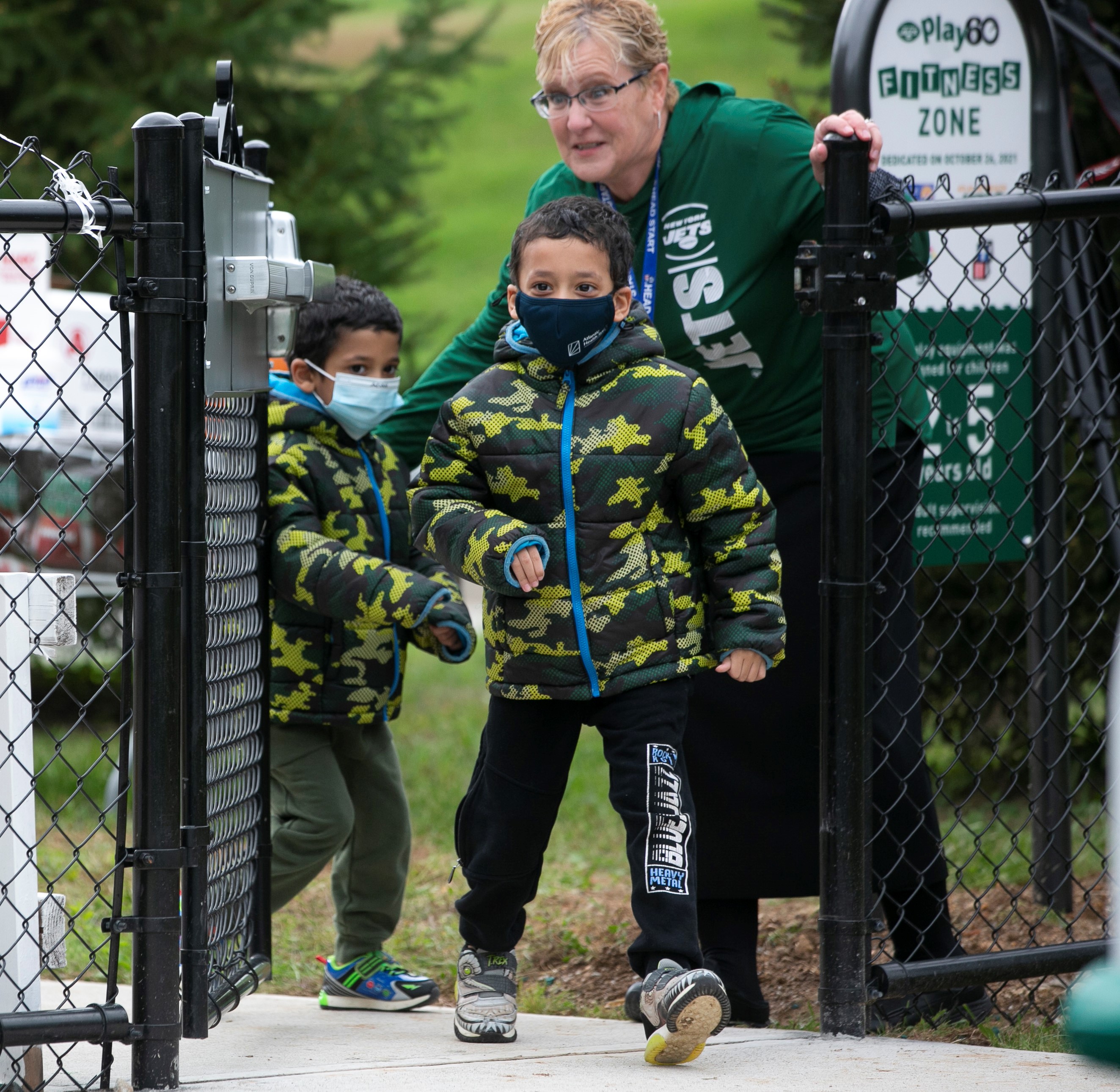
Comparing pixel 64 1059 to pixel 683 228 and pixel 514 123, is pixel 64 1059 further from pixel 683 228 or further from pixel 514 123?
pixel 514 123

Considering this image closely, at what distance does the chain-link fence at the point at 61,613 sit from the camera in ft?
8.70

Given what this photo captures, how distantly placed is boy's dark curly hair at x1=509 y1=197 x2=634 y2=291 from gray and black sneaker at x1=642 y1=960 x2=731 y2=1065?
1304mm

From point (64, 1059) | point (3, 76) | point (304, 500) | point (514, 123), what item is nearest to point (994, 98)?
point (304, 500)

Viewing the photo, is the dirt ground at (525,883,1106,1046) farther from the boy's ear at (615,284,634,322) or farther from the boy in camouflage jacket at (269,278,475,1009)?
the boy's ear at (615,284,634,322)

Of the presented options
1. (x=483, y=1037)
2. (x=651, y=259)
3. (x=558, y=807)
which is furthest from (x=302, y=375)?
(x=483, y=1037)

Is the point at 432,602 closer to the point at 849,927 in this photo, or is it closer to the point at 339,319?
the point at 339,319

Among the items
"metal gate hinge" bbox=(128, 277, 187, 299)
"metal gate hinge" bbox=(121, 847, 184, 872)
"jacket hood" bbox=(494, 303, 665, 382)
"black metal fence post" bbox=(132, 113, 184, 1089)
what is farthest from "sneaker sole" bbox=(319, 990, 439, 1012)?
"metal gate hinge" bbox=(128, 277, 187, 299)

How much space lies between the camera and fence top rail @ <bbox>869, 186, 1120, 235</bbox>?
298cm

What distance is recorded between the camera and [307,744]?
11.5ft

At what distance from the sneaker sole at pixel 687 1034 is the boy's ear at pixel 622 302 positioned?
1290mm

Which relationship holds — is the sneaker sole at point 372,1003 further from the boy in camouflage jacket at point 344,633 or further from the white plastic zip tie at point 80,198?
the white plastic zip tie at point 80,198

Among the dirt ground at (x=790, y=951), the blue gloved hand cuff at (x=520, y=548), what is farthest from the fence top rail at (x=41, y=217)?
the dirt ground at (x=790, y=951)

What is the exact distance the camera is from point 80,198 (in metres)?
2.56

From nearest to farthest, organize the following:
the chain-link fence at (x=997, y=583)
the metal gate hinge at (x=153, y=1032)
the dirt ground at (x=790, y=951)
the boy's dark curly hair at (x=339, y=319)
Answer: the metal gate hinge at (x=153, y=1032) < the chain-link fence at (x=997, y=583) < the boy's dark curly hair at (x=339, y=319) < the dirt ground at (x=790, y=951)
